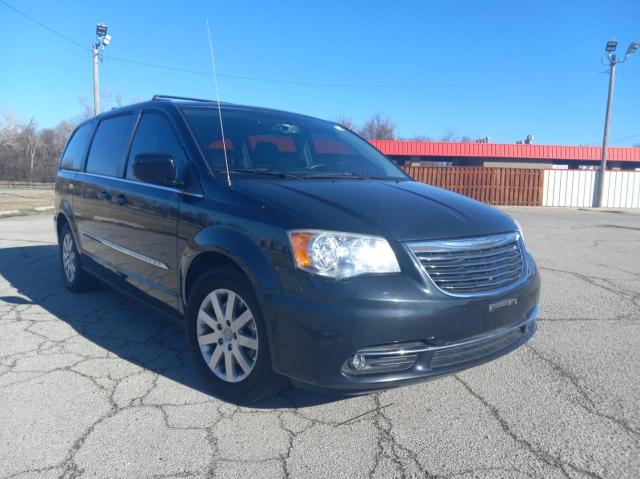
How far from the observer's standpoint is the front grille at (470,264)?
252 centimetres

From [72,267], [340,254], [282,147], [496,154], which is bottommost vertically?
[72,267]

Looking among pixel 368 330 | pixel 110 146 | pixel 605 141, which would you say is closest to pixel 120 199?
pixel 110 146

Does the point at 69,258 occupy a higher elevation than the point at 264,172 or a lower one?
lower

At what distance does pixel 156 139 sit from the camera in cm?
372

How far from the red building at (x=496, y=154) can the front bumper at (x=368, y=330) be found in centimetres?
3393

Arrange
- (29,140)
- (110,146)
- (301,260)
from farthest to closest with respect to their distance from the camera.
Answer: (29,140) < (110,146) < (301,260)

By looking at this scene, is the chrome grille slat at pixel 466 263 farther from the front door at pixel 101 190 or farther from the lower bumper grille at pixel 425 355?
the front door at pixel 101 190

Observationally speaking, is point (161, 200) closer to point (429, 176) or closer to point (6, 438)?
point (6, 438)

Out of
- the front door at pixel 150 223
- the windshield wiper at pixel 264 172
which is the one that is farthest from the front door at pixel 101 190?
the windshield wiper at pixel 264 172

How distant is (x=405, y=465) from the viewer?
7.65 feet

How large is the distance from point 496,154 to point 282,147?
36817mm

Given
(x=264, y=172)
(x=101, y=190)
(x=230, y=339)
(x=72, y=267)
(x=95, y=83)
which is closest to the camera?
(x=230, y=339)

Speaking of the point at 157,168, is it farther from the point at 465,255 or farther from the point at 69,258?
the point at 69,258

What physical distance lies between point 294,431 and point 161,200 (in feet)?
5.88
